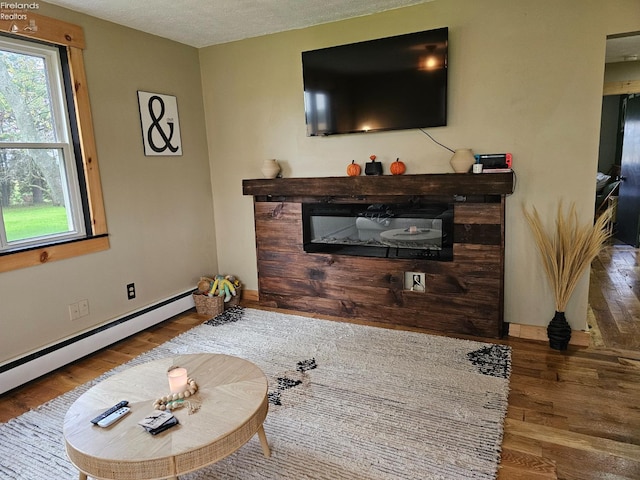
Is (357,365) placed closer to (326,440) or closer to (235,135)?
(326,440)

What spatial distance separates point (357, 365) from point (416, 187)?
1.37m

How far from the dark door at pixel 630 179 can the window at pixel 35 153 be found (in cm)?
675

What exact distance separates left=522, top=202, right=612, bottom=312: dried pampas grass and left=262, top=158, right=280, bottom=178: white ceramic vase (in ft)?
6.88

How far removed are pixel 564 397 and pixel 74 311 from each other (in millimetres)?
3240

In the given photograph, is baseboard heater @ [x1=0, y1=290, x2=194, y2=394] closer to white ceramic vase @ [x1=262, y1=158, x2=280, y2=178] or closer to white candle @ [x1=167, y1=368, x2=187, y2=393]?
white ceramic vase @ [x1=262, y1=158, x2=280, y2=178]

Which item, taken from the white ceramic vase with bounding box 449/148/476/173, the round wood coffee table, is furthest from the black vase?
the round wood coffee table

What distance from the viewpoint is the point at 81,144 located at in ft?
9.69

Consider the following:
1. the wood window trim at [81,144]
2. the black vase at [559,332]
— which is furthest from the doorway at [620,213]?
the wood window trim at [81,144]

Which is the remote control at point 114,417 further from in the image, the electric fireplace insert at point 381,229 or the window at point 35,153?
the electric fireplace insert at point 381,229

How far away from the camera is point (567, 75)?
2.71 meters

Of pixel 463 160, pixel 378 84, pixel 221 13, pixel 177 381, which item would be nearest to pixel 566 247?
pixel 463 160

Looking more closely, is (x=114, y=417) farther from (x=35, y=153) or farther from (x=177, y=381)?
(x=35, y=153)

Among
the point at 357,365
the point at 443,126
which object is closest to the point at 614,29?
the point at 443,126

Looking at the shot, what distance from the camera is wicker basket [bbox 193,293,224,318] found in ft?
12.2
